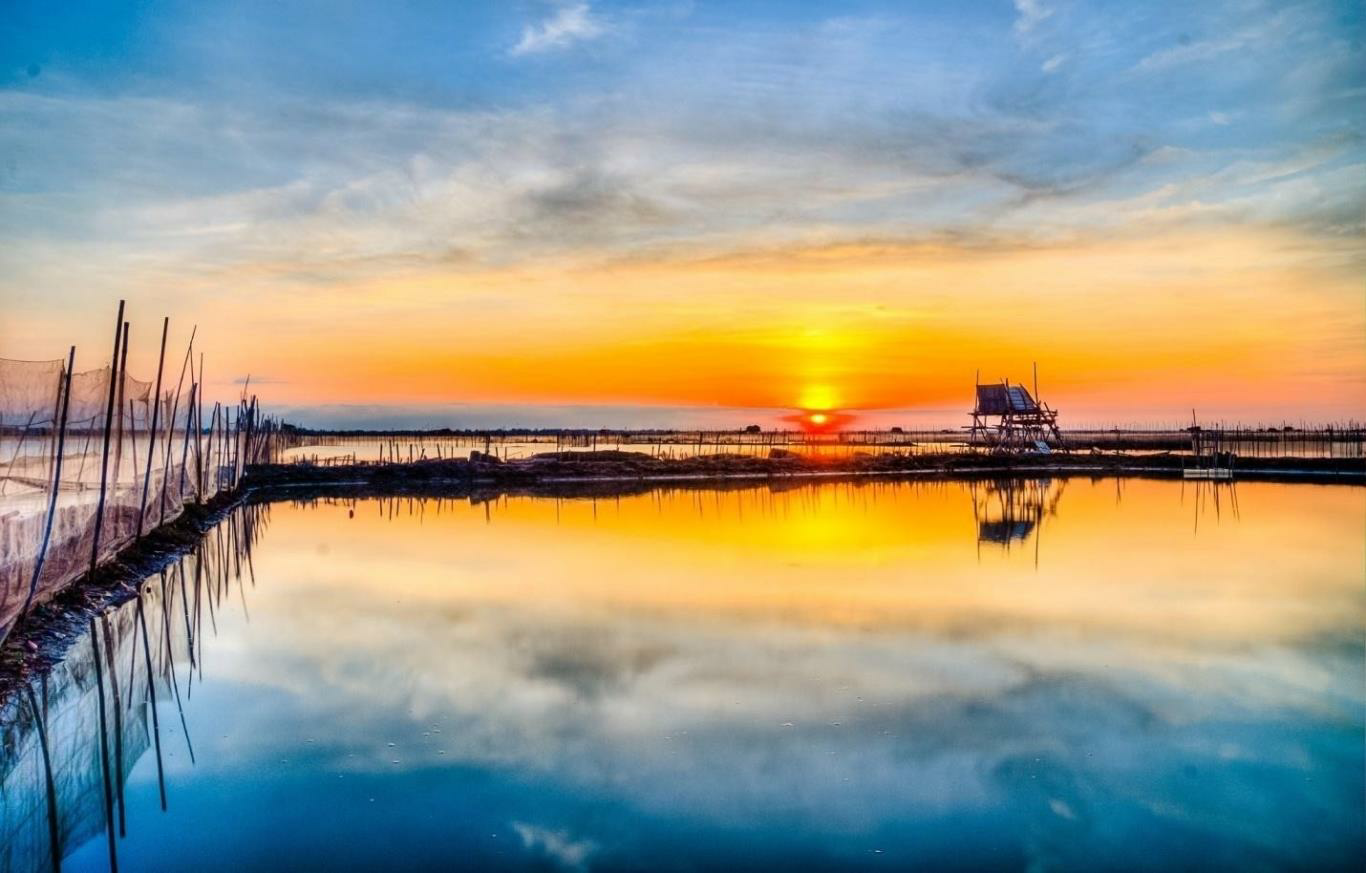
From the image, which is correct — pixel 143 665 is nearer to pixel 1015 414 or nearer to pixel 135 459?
pixel 135 459

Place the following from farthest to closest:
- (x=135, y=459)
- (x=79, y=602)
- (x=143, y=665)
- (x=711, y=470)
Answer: (x=711, y=470) → (x=135, y=459) → (x=79, y=602) → (x=143, y=665)

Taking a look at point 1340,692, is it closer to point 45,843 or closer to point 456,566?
point 45,843

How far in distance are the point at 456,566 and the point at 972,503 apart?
13.7 meters

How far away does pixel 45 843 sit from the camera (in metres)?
4.49

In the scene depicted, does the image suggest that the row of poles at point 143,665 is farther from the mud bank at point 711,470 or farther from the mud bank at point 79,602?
the mud bank at point 711,470

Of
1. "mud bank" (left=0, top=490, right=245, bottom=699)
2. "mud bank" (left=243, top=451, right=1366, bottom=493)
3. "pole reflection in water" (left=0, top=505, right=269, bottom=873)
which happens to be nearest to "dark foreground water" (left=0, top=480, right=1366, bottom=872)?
"pole reflection in water" (left=0, top=505, right=269, bottom=873)

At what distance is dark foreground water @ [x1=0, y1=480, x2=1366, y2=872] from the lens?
4488 millimetres

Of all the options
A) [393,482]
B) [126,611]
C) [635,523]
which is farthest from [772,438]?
[126,611]

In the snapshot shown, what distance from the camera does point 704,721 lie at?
604cm

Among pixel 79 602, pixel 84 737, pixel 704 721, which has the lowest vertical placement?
pixel 84 737

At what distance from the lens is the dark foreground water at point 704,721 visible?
449 cm

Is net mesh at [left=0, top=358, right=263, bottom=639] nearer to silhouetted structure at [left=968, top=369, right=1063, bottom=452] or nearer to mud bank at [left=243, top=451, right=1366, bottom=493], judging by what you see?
mud bank at [left=243, top=451, right=1366, bottom=493]

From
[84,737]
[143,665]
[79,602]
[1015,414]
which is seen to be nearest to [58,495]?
[79,602]

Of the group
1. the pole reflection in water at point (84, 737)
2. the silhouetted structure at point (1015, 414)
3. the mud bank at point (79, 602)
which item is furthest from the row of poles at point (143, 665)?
the silhouetted structure at point (1015, 414)
